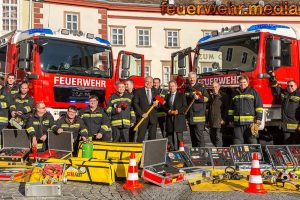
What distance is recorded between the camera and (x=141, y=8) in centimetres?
3478

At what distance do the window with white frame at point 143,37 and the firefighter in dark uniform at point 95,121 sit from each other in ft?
85.3

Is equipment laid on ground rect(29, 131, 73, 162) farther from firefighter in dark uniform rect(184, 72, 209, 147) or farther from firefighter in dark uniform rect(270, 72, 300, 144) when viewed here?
firefighter in dark uniform rect(270, 72, 300, 144)

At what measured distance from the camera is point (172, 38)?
119 ft

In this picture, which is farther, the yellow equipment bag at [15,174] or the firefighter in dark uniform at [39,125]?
the firefighter in dark uniform at [39,125]

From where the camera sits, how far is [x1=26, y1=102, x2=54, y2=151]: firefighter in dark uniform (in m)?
9.59

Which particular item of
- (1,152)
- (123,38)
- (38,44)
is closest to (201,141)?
(1,152)

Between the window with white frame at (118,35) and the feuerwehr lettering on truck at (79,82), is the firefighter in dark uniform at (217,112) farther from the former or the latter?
the window with white frame at (118,35)

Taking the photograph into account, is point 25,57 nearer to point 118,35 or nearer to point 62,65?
point 62,65

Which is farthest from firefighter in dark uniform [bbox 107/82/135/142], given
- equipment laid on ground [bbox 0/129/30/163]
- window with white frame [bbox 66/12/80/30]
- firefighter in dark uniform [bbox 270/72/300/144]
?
window with white frame [bbox 66/12/80/30]

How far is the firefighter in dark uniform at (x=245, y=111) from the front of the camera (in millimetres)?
9312

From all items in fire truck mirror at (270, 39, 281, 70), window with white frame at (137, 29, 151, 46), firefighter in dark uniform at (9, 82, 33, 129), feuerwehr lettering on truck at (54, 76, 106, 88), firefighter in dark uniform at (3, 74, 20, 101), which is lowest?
firefighter in dark uniform at (9, 82, 33, 129)

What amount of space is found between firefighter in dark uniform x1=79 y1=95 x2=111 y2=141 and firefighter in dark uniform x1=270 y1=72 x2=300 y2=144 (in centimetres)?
383

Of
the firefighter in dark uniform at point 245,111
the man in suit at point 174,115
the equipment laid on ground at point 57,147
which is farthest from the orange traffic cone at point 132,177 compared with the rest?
the firefighter in dark uniform at point 245,111

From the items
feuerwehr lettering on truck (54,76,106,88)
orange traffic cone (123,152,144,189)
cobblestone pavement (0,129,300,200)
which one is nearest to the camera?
cobblestone pavement (0,129,300,200)
